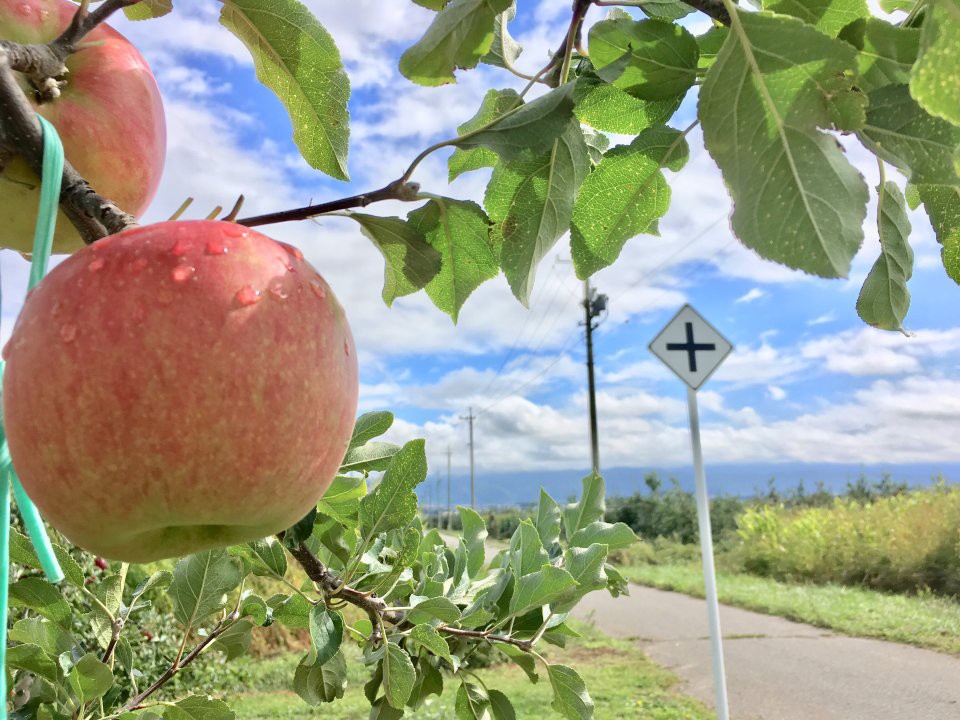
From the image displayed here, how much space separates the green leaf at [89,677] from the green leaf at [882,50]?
933 millimetres

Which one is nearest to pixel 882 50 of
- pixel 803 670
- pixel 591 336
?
pixel 803 670

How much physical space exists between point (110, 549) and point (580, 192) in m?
0.47

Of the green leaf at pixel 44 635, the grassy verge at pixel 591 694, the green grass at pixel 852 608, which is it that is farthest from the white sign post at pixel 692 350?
the green leaf at pixel 44 635

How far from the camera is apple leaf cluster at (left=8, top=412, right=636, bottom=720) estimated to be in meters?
0.92

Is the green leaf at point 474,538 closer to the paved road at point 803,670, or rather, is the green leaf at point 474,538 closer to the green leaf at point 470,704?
the green leaf at point 470,704

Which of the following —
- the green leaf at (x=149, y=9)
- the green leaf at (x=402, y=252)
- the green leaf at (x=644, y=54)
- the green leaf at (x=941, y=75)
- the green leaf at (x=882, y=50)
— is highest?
the green leaf at (x=149, y=9)

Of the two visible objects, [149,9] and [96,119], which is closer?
[96,119]

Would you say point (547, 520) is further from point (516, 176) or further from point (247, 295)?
point (247, 295)

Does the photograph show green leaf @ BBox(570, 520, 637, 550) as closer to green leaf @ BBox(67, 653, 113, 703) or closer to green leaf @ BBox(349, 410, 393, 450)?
green leaf @ BBox(349, 410, 393, 450)

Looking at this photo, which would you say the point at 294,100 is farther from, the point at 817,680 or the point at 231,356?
the point at 817,680

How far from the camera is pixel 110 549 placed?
493 mm

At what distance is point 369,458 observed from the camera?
3.24 ft

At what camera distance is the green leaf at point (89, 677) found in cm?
84

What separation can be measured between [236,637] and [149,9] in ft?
2.81
